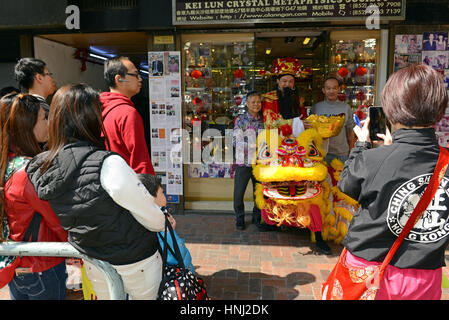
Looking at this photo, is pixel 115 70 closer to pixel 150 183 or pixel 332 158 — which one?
pixel 150 183

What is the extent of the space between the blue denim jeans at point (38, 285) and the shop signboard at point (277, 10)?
380 cm

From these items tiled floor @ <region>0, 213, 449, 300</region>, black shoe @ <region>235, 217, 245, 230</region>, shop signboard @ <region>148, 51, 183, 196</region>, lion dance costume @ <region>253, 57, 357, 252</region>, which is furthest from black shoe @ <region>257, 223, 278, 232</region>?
shop signboard @ <region>148, 51, 183, 196</region>

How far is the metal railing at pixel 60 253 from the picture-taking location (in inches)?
65.5

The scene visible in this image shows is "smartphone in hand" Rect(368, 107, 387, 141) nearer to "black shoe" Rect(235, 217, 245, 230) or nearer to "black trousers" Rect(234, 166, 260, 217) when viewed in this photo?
"black trousers" Rect(234, 166, 260, 217)

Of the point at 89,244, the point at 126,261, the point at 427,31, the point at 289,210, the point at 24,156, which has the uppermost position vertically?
the point at 427,31

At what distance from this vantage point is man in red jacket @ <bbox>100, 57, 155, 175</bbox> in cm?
270

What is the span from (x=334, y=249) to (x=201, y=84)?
3243 millimetres

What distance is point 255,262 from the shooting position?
13.0 feet

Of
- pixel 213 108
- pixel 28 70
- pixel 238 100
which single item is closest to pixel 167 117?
pixel 213 108

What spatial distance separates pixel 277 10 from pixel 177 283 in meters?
3.99

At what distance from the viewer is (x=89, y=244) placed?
1745mm

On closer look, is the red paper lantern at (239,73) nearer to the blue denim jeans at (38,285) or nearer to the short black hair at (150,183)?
the short black hair at (150,183)
